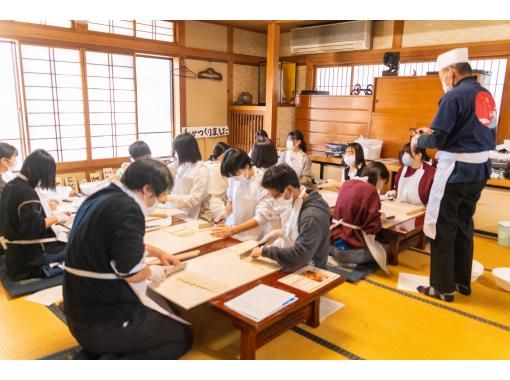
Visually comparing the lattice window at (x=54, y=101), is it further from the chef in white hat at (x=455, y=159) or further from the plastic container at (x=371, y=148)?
the chef in white hat at (x=455, y=159)

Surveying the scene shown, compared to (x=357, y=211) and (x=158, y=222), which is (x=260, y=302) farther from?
(x=357, y=211)

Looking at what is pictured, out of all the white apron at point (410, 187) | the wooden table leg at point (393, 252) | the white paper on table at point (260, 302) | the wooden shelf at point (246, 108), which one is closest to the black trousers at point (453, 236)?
the wooden table leg at point (393, 252)

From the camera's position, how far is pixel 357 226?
3.12m

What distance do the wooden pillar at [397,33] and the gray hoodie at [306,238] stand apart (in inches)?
161

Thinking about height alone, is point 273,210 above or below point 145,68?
below

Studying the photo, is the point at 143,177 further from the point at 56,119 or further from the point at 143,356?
the point at 56,119

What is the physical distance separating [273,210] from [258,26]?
4.51m

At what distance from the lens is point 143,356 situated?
1.79 meters

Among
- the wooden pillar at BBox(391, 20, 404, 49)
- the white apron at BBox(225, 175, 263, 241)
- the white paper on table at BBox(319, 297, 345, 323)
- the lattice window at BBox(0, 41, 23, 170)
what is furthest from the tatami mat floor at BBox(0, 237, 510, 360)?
the wooden pillar at BBox(391, 20, 404, 49)

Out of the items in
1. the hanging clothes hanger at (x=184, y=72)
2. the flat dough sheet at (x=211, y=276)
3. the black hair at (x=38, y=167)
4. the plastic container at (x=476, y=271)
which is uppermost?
the hanging clothes hanger at (x=184, y=72)

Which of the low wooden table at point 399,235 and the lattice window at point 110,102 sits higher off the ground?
the lattice window at point 110,102

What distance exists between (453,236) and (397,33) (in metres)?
3.77

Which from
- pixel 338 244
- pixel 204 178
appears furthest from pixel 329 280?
pixel 204 178

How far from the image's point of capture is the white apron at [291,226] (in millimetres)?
2283
